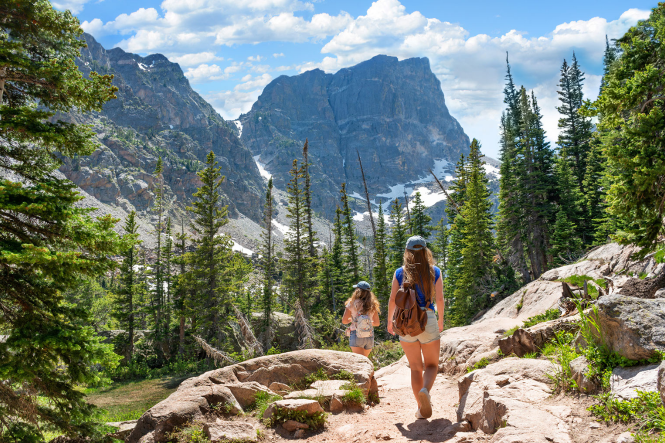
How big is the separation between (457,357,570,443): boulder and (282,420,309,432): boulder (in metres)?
1.92

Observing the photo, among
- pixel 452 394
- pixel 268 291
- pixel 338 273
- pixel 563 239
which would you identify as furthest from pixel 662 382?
pixel 338 273

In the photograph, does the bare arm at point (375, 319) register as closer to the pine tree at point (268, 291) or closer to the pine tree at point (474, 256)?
the pine tree at point (474, 256)

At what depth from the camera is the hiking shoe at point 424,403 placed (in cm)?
470

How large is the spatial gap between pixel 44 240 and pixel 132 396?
68.6 ft

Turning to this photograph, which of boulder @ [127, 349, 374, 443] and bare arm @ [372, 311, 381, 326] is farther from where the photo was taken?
bare arm @ [372, 311, 381, 326]

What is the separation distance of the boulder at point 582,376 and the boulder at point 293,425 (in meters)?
3.14

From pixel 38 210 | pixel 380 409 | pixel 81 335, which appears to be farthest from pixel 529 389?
pixel 38 210

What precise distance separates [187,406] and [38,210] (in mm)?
3204

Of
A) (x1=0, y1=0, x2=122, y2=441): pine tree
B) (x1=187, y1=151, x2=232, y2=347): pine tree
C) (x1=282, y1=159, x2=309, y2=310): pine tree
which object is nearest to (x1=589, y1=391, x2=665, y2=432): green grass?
(x1=0, y1=0, x2=122, y2=441): pine tree

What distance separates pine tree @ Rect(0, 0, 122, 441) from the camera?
17.1 feet

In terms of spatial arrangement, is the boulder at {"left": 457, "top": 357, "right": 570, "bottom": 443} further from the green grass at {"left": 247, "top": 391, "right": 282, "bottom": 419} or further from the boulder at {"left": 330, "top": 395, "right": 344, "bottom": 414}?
the green grass at {"left": 247, "top": 391, "right": 282, "bottom": 419}

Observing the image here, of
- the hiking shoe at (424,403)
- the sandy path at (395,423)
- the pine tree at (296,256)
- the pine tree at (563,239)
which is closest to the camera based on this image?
the sandy path at (395,423)

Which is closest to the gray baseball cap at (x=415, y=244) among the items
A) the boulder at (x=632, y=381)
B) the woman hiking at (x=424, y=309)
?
the woman hiking at (x=424, y=309)

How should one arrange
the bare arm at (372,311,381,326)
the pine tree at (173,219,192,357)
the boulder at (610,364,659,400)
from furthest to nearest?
the pine tree at (173,219,192,357)
the bare arm at (372,311,381,326)
the boulder at (610,364,659,400)
